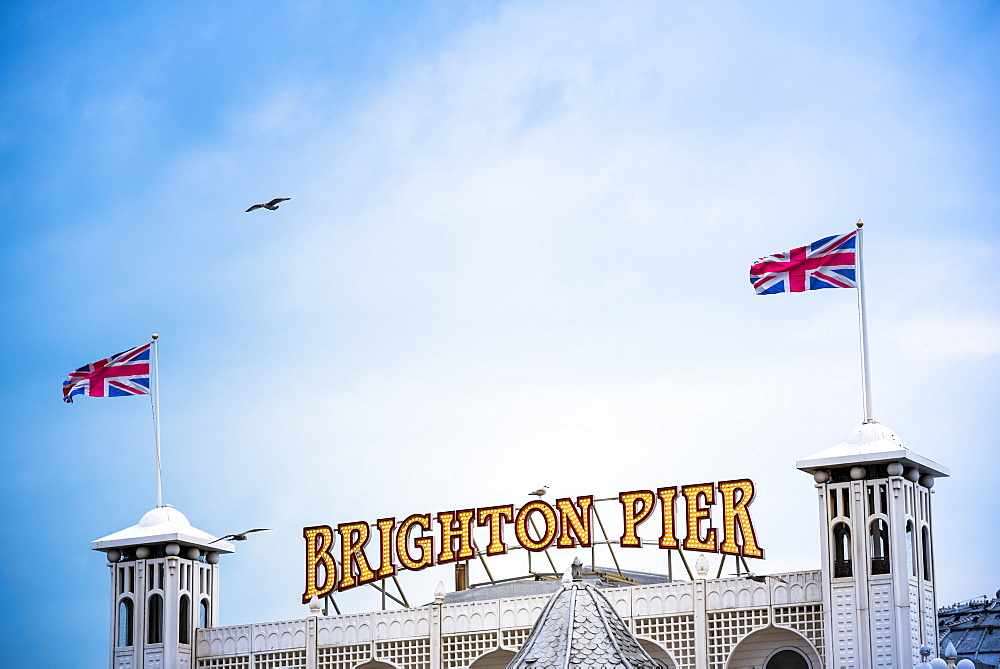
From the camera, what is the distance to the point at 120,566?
59.2 meters

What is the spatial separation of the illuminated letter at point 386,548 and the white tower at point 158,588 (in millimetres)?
6401

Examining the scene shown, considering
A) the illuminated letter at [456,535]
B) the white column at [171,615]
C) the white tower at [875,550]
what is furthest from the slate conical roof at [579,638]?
the white column at [171,615]

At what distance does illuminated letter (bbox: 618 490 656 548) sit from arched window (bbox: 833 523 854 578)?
6500 mm

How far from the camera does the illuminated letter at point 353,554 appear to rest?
56906mm

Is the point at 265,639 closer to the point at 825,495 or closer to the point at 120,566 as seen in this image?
the point at 120,566

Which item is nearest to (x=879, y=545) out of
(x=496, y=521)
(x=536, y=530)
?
(x=536, y=530)

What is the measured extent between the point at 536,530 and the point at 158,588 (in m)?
13.7

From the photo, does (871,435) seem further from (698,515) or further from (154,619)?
(154,619)

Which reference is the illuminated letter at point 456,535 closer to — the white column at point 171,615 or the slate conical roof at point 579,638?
the white column at point 171,615

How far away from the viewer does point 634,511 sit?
53.4 metres

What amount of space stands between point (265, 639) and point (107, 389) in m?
10.7

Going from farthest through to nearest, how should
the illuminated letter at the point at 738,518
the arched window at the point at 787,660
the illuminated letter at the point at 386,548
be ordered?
the illuminated letter at the point at 386,548 < the illuminated letter at the point at 738,518 < the arched window at the point at 787,660

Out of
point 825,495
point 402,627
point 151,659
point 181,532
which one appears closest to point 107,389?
point 181,532

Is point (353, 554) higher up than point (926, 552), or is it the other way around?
point (353, 554)
